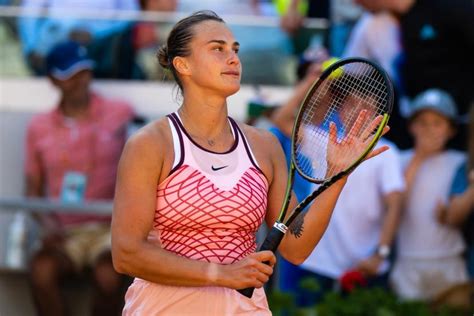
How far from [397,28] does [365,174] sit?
1.01m

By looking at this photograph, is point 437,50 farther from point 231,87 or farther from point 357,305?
point 231,87

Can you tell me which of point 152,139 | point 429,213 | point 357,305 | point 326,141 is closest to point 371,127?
point 326,141

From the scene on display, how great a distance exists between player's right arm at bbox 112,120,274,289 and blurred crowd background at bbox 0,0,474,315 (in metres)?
2.79

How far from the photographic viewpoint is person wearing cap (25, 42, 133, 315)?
678 cm

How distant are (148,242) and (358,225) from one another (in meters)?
3.17

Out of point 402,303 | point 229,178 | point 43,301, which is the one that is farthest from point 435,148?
point 229,178

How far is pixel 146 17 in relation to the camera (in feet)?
23.9

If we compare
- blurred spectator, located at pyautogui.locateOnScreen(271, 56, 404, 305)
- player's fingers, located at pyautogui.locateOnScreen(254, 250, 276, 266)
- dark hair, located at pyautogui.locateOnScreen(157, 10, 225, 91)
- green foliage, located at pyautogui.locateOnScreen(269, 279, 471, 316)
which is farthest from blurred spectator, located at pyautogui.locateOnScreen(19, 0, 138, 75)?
player's fingers, located at pyautogui.locateOnScreen(254, 250, 276, 266)

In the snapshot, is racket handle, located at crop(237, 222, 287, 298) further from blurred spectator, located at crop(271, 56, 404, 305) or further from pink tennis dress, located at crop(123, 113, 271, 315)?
blurred spectator, located at crop(271, 56, 404, 305)

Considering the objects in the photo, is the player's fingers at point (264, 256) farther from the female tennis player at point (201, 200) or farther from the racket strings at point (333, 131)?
the racket strings at point (333, 131)

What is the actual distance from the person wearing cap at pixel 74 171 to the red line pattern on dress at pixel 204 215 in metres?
3.21

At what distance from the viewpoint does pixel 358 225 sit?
21.4 feet

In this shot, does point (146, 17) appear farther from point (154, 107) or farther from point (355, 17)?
point (355, 17)

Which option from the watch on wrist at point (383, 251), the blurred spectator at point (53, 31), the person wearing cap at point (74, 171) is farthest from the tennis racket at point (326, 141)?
the blurred spectator at point (53, 31)
